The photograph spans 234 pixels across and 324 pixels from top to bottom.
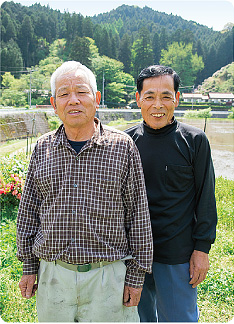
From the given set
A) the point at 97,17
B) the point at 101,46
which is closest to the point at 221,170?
the point at 101,46

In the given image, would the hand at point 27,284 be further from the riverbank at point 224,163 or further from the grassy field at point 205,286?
the riverbank at point 224,163

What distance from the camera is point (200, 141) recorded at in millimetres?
1601

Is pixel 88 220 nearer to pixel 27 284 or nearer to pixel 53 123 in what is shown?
pixel 27 284

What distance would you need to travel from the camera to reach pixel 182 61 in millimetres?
58562

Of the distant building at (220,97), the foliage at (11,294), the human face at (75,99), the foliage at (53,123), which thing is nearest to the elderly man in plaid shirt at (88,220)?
the human face at (75,99)

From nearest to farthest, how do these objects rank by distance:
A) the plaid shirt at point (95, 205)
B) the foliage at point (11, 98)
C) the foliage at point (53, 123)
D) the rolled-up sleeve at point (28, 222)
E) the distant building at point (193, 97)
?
the plaid shirt at point (95, 205) < the rolled-up sleeve at point (28, 222) < the foliage at point (53, 123) < the foliage at point (11, 98) < the distant building at point (193, 97)

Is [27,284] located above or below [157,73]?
below

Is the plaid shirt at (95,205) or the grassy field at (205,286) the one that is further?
the grassy field at (205,286)

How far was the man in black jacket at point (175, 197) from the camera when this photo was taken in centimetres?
160

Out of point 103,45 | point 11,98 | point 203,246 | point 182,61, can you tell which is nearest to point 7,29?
point 103,45

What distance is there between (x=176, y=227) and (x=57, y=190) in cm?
72

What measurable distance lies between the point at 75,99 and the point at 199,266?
3.83 ft

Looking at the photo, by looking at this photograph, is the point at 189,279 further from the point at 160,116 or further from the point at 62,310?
the point at 160,116

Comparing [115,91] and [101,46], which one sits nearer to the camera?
[115,91]
